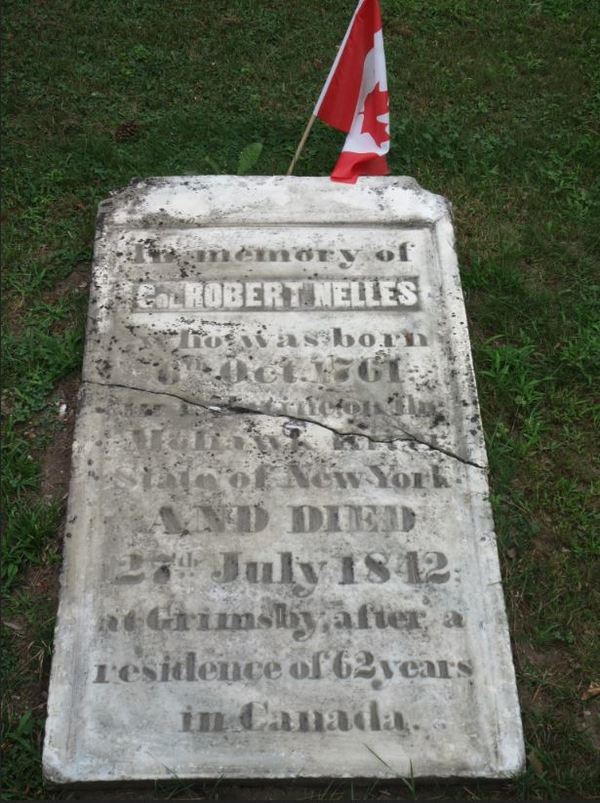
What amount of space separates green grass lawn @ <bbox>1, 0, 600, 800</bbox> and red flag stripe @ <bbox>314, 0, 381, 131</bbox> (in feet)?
1.41

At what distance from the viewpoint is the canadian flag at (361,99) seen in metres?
3.89

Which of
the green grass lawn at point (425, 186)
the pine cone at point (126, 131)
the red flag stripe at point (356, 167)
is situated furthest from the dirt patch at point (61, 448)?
the pine cone at point (126, 131)

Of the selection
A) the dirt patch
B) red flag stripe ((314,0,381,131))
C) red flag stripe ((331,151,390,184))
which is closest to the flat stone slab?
red flag stripe ((331,151,390,184))

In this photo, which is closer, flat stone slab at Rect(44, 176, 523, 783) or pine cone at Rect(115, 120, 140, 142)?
flat stone slab at Rect(44, 176, 523, 783)

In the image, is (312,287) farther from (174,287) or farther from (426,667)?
(426,667)

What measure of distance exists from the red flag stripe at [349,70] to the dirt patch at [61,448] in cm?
175

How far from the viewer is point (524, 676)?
2980 mm

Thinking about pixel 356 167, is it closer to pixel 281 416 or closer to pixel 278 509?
pixel 281 416

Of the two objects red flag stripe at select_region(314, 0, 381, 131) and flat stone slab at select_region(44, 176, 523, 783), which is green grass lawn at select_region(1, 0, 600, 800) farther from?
red flag stripe at select_region(314, 0, 381, 131)

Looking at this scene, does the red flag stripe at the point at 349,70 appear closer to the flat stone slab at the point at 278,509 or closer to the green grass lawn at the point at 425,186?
the green grass lawn at the point at 425,186

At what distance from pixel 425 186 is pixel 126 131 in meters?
1.66

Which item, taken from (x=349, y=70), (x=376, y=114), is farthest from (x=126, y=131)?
(x=376, y=114)

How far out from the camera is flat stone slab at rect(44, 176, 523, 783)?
2.67m

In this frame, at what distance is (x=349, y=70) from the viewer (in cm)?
398
